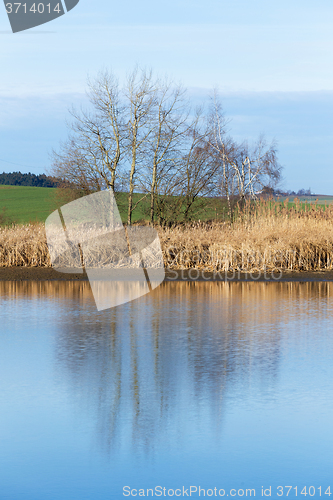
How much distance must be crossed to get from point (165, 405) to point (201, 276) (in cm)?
1413

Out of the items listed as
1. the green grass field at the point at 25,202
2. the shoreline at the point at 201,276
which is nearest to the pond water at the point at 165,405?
the shoreline at the point at 201,276

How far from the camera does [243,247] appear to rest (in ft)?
68.4

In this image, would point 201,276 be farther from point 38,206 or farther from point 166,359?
point 38,206

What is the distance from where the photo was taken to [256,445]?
16.8ft

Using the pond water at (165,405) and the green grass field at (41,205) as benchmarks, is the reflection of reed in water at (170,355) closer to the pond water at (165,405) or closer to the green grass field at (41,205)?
the pond water at (165,405)

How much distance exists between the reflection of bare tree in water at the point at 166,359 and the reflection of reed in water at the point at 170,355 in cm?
1

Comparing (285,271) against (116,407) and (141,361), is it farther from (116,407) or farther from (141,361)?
(116,407)

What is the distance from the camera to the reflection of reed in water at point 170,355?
231 inches

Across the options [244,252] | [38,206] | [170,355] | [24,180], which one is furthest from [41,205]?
[170,355]

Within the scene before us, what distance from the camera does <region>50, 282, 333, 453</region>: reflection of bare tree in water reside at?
5.83 meters

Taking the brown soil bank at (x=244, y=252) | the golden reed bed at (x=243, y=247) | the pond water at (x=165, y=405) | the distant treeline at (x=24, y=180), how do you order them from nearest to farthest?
the pond water at (x=165, y=405) → the brown soil bank at (x=244, y=252) → the golden reed bed at (x=243, y=247) → the distant treeline at (x=24, y=180)

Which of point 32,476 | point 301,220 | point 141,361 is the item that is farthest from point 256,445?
point 301,220

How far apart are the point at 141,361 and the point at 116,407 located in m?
2.05

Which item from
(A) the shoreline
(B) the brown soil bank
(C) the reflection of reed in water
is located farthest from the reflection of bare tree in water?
(B) the brown soil bank
